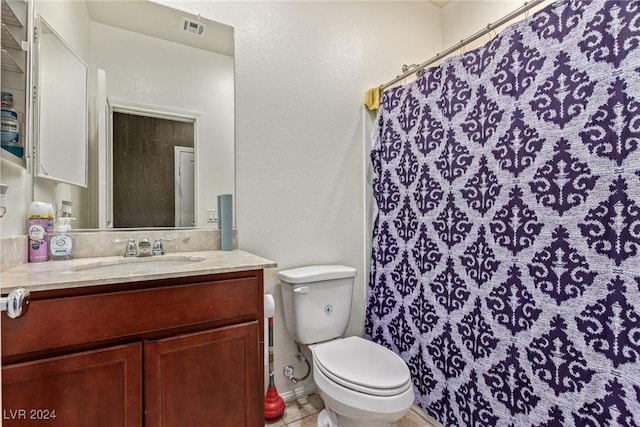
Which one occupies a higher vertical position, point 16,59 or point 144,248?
point 16,59

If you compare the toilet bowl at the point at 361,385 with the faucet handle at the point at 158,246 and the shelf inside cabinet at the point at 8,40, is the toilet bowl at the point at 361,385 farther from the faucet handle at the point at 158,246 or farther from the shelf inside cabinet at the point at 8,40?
the shelf inside cabinet at the point at 8,40

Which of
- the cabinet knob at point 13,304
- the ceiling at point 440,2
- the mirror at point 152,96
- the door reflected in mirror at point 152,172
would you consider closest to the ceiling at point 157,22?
the mirror at point 152,96

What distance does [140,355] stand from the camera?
3.25ft

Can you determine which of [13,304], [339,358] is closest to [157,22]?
[13,304]

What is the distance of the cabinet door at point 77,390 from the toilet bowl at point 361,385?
28.2 inches

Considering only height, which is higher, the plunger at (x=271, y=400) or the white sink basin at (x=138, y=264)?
the white sink basin at (x=138, y=264)

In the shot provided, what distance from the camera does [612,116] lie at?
1005 millimetres

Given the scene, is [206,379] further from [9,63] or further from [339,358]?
[9,63]

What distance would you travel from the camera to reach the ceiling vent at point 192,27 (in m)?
1.58

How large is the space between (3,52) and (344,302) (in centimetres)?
172

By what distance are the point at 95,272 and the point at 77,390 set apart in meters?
0.34

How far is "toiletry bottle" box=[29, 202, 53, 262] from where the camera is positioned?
1.20 metres

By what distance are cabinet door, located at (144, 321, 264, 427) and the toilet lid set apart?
0.35 m

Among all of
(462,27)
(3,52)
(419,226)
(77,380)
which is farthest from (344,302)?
(462,27)
